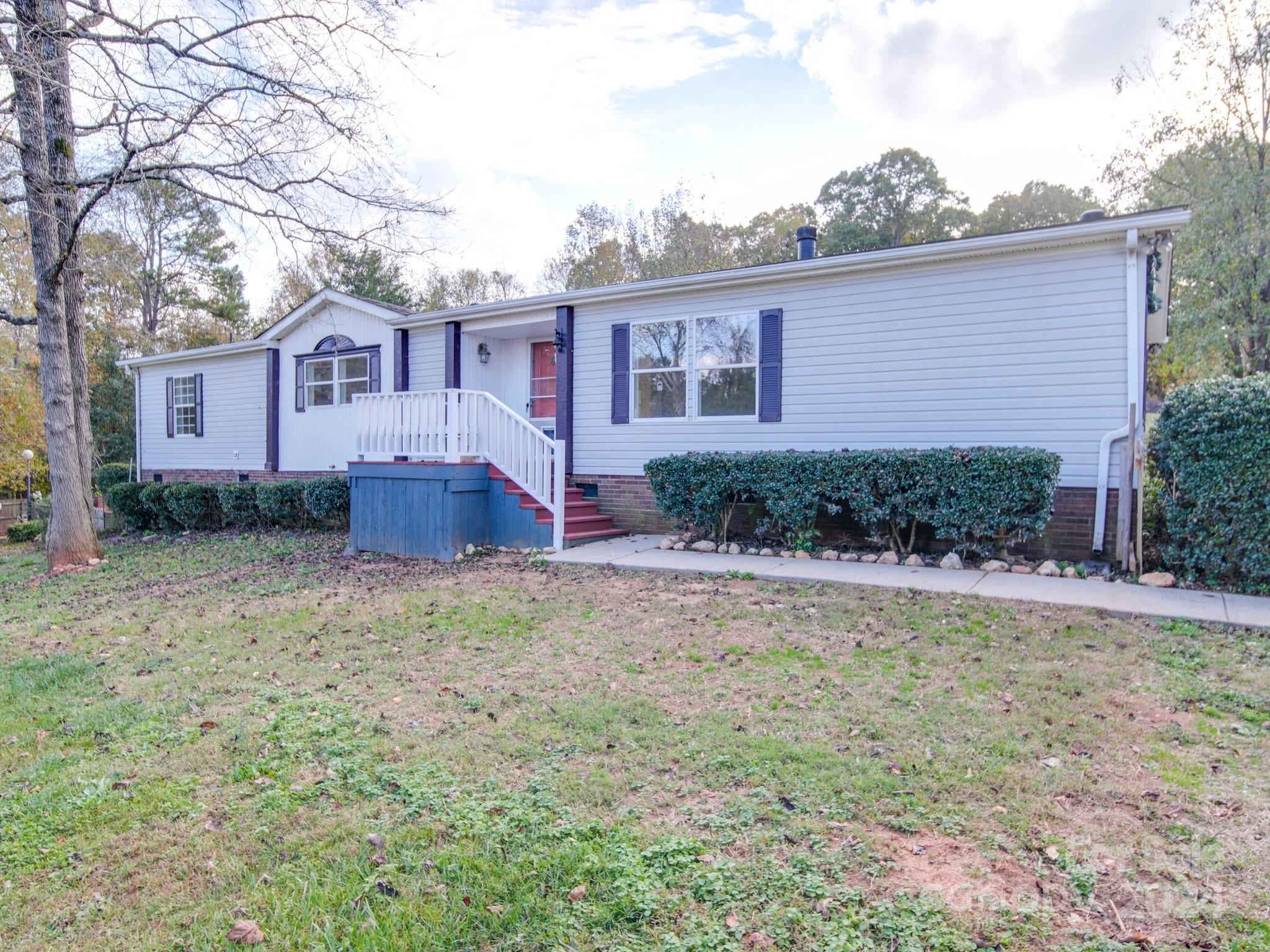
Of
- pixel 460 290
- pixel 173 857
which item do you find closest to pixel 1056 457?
pixel 173 857

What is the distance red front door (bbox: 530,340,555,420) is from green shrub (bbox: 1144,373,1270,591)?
773 centimetres

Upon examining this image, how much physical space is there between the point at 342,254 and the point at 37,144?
3495 mm

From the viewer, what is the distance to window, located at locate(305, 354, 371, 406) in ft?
43.2

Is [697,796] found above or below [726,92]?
below

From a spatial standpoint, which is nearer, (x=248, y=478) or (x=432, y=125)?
(x=432, y=125)

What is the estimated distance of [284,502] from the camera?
12.2m

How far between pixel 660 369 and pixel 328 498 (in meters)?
5.75

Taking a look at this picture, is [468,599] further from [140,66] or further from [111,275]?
[111,275]

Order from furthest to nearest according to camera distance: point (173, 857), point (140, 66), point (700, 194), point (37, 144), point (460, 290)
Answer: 1. point (460, 290)
2. point (700, 194)
3. point (37, 144)
4. point (140, 66)
5. point (173, 857)

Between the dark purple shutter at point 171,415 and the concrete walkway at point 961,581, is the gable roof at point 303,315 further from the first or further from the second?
the concrete walkway at point 961,581

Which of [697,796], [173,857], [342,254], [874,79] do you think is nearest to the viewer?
[173,857]

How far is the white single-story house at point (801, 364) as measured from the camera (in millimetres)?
7117

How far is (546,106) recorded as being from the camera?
1060 centimetres

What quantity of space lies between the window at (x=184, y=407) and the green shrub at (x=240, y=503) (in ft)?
14.5
